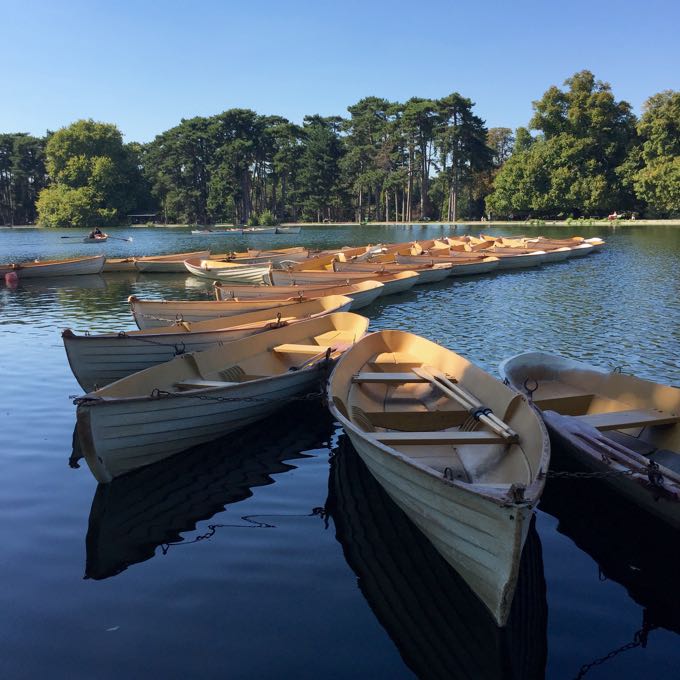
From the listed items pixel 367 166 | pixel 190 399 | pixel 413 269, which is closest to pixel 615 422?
pixel 190 399

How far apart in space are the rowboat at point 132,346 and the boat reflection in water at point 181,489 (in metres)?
2.71

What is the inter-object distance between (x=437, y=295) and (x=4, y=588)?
62.9ft

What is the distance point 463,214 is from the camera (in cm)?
8794

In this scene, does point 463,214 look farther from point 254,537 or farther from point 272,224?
point 254,537

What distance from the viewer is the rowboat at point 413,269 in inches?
956

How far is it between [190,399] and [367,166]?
87.6 metres

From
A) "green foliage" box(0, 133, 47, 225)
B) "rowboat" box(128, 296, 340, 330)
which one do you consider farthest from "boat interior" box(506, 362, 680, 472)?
"green foliage" box(0, 133, 47, 225)

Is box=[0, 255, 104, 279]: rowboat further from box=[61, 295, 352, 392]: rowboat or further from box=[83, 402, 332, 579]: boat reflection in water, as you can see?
box=[83, 402, 332, 579]: boat reflection in water

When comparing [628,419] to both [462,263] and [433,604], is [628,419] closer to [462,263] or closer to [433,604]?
[433,604]

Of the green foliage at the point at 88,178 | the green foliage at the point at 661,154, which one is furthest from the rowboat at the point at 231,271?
the green foliage at the point at 88,178

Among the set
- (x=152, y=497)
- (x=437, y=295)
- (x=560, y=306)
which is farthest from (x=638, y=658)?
(x=437, y=295)

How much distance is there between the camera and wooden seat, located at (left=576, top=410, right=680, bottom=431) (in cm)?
641

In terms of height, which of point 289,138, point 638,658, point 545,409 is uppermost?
point 289,138

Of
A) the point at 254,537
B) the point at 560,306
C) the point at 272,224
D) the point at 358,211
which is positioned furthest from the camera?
the point at 358,211
